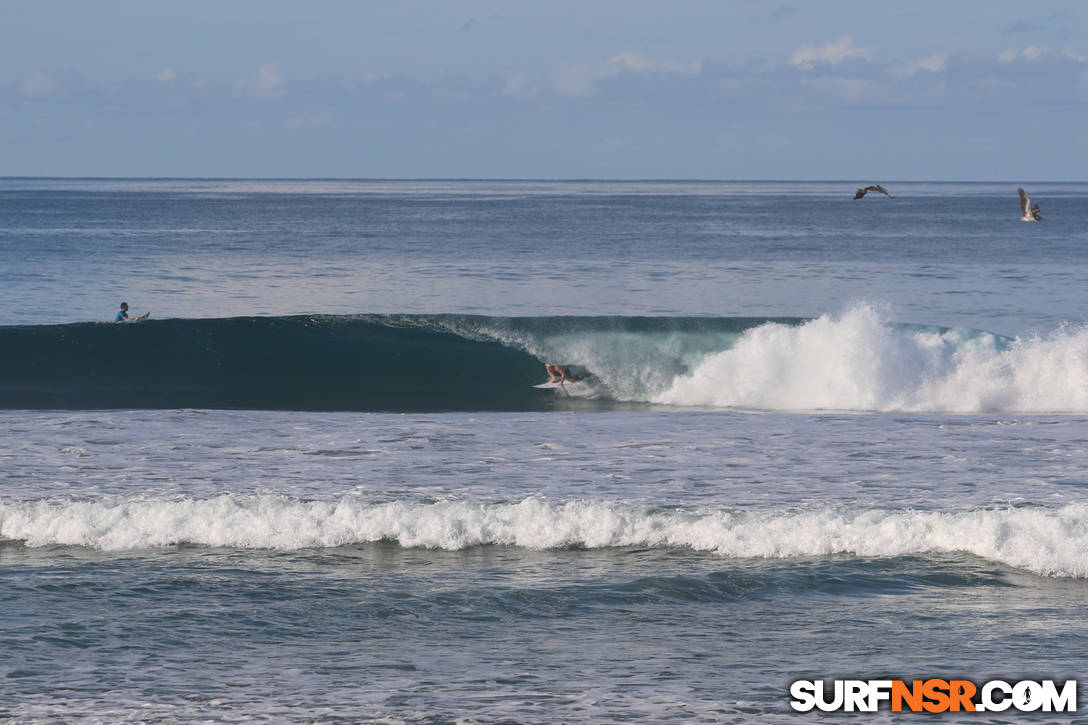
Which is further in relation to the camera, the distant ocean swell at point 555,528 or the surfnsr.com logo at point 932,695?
the distant ocean swell at point 555,528

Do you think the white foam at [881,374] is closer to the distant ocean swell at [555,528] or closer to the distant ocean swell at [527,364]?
the distant ocean swell at [527,364]

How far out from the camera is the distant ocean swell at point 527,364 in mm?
20906

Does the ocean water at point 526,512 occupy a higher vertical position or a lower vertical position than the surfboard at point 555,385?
lower

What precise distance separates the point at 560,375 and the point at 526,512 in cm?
1218

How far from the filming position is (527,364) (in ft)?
81.5

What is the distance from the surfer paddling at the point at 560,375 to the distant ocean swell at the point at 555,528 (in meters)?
11.6

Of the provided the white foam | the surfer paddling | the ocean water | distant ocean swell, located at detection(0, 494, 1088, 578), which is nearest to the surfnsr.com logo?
the ocean water

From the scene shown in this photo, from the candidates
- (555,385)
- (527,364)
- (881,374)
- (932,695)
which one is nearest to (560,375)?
(555,385)

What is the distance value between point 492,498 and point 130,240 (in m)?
58.3

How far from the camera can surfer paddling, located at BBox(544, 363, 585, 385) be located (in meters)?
23.4

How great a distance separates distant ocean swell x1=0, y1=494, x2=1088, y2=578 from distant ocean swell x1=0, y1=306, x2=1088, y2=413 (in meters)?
8.71

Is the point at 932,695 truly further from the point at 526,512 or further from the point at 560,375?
the point at 560,375

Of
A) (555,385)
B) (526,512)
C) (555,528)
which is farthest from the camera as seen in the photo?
(555,385)

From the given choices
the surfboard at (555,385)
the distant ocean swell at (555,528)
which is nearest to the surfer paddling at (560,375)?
the surfboard at (555,385)
